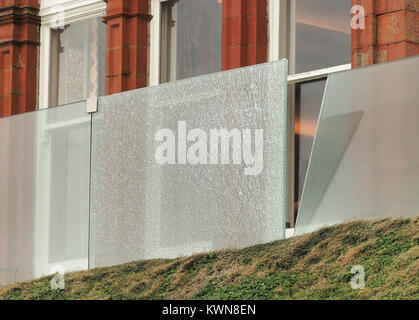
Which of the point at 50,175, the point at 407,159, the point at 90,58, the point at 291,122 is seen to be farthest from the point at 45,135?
the point at 407,159

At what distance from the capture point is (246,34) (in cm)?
1448

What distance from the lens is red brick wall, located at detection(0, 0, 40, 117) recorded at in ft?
58.6

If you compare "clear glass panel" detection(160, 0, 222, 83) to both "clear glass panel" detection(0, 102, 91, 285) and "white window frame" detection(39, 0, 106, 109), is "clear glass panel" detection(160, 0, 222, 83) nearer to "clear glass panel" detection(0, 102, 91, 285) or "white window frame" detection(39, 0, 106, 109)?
"white window frame" detection(39, 0, 106, 109)

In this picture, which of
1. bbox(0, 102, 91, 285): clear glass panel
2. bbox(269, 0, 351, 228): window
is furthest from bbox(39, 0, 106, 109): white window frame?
bbox(269, 0, 351, 228): window

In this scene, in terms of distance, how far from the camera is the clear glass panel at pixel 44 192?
511 inches

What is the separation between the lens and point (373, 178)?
1038 cm

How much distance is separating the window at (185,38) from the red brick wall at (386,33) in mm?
2995

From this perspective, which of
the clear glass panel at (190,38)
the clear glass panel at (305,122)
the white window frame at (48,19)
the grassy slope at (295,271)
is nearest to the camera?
the grassy slope at (295,271)

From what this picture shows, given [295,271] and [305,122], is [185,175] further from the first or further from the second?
[305,122]

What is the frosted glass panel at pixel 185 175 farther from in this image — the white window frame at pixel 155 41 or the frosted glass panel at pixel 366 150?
the white window frame at pixel 155 41

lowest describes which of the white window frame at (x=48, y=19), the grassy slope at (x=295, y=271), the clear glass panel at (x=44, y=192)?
the grassy slope at (x=295, y=271)

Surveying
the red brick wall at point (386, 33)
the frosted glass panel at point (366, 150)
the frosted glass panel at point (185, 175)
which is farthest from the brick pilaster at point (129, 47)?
the frosted glass panel at point (366, 150)

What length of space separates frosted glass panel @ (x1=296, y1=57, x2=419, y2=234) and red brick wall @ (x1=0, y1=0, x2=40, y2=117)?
26.4 feet
